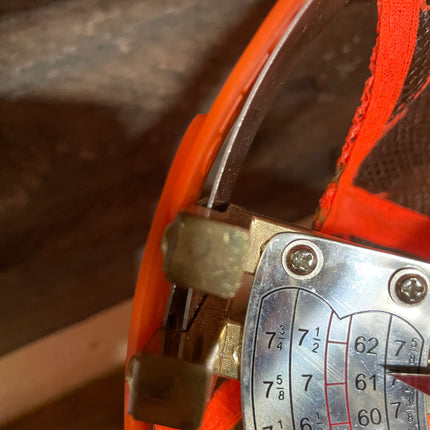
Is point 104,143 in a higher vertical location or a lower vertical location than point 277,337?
higher

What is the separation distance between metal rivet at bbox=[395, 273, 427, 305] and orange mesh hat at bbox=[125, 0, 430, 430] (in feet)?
0.30

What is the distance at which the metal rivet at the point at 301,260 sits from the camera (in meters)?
0.40

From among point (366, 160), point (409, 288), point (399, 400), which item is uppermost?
point (366, 160)

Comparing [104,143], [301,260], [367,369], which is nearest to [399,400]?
[367,369]

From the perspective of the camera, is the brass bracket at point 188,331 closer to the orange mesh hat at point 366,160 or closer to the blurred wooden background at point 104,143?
the orange mesh hat at point 366,160

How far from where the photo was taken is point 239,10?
67cm

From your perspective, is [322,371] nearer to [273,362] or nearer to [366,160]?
[273,362]

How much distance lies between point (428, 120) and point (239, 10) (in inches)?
13.7

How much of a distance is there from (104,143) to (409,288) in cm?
54

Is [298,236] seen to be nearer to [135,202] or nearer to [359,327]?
[359,327]

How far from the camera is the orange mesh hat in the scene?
0.38m

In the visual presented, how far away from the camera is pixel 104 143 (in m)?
0.74

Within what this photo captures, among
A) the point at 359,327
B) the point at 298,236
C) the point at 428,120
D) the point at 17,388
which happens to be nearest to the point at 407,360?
the point at 359,327

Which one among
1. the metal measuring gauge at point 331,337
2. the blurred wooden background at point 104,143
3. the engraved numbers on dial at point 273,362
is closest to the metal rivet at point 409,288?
the metal measuring gauge at point 331,337
